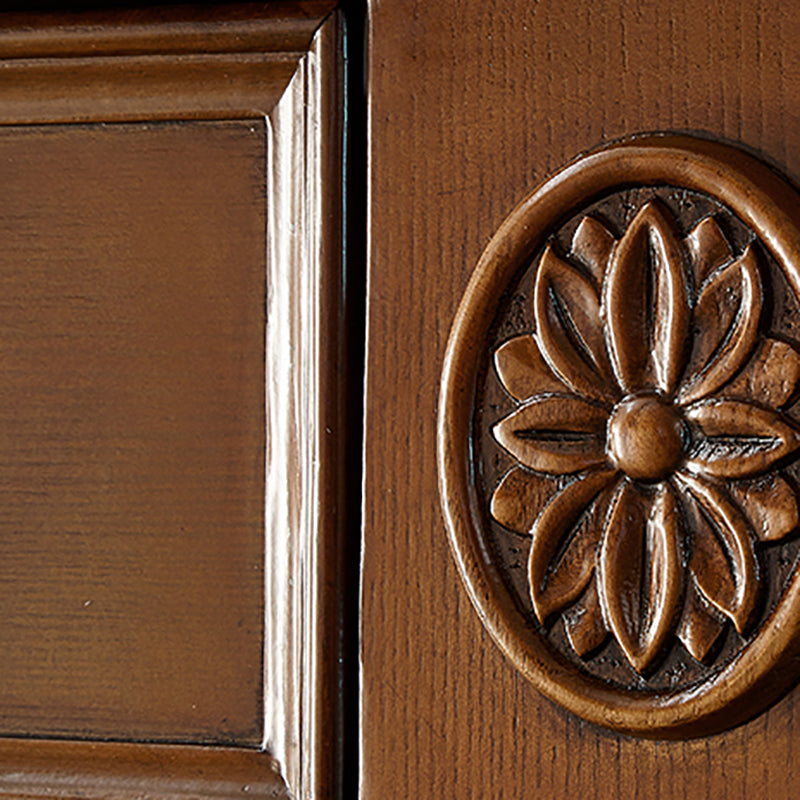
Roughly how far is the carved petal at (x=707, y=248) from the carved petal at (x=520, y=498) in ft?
0.23

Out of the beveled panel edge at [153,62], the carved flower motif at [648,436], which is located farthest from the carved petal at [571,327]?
the beveled panel edge at [153,62]

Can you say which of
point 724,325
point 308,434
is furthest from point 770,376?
point 308,434

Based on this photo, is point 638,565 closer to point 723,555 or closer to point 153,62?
point 723,555

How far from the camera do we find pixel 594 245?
0.95 ft

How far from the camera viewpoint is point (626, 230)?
0.94ft

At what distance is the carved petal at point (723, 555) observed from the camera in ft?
0.88

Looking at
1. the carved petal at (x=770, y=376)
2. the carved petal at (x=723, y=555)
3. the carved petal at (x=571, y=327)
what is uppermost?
the carved petal at (x=571, y=327)

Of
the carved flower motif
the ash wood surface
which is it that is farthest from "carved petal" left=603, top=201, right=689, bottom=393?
the ash wood surface

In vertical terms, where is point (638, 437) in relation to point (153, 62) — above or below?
below

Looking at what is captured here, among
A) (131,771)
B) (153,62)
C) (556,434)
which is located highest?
(153,62)

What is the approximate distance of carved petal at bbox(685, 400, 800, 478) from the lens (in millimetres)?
268

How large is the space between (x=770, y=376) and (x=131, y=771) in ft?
0.73

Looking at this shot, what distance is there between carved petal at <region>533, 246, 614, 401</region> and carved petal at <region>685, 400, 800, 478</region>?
0.09 feet

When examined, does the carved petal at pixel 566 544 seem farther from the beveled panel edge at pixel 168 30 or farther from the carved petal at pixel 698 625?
the beveled panel edge at pixel 168 30
